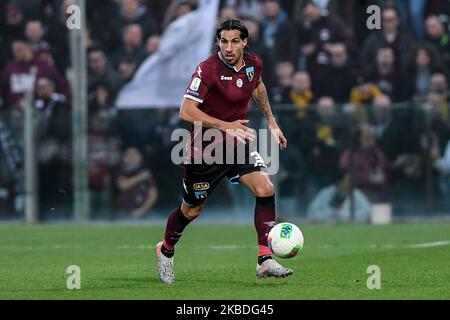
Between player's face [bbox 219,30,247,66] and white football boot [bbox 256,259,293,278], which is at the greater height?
player's face [bbox 219,30,247,66]

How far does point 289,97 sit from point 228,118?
10.3 m

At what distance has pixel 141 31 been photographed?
2175 cm

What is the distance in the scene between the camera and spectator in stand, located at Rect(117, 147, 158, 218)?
70.5 ft

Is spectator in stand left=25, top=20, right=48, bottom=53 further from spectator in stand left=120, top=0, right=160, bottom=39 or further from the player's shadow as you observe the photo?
the player's shadow

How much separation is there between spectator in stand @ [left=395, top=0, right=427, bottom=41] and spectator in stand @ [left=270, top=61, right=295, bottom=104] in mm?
2124

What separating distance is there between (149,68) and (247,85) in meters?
10.2

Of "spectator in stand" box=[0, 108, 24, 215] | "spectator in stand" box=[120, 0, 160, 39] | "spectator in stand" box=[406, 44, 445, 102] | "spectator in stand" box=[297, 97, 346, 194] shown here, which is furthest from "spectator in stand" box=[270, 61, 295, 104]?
"spectator in stand" box=[0, 108, 24, 215]

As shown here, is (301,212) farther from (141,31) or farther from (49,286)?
(49,286)

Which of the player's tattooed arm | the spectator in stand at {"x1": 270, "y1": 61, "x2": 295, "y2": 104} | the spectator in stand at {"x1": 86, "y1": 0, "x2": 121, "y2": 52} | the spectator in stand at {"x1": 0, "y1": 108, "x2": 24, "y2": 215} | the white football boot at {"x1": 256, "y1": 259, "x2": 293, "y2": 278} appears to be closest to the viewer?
the white football boot at {"x1": 256, "y1": 259, "x2": 293, "y2": 278}

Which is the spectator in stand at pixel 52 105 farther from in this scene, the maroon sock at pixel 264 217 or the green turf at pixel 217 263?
the maroon sock at pixel 264 217

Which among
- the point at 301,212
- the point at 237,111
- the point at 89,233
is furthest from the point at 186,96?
the point at 301,212

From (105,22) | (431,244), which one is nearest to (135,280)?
(431,244)

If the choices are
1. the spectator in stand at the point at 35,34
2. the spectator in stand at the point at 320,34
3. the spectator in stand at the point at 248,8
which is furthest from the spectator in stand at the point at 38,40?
the spectator in stand at the point at 320,34

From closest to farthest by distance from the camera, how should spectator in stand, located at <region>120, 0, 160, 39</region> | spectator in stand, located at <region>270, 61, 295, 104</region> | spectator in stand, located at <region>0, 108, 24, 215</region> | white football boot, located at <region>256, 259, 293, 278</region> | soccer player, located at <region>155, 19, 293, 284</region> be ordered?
white football boot, located at <region>256, 259, 293, 278</region>, soccer player, located at <region>155, 19, 293, 284</region>, spectator in stand, located at <region>270, 61, 295, 104</region>, spectator in stand, located at <region>0, 108, 24, 215</region>, spectator in stand, located at <region>120, 0, 160, 39</region>
